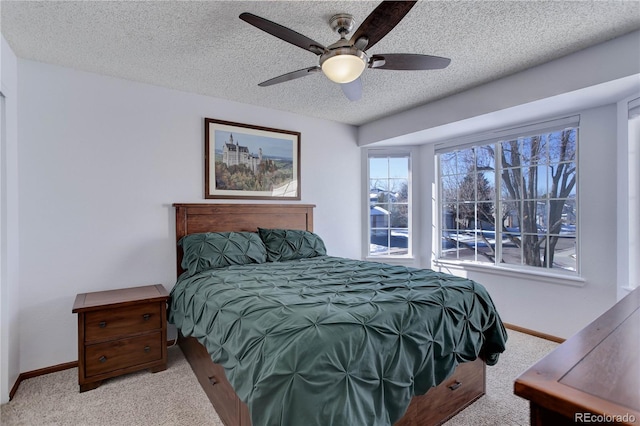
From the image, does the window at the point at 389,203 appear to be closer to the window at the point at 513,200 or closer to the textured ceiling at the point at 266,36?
the window at the point at 513,200

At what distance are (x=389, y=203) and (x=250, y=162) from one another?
2137 millimetres

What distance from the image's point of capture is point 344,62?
1860mm

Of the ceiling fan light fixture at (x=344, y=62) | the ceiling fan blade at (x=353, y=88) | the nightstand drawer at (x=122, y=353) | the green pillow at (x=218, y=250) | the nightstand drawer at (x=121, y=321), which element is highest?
the ceiling fan blade at (x=353, y=88)

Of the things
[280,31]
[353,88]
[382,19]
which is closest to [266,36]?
[280,31]

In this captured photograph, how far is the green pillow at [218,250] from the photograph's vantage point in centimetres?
283

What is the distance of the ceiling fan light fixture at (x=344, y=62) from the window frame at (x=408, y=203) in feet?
9.21

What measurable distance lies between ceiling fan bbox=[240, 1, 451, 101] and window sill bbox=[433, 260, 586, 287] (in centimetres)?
250

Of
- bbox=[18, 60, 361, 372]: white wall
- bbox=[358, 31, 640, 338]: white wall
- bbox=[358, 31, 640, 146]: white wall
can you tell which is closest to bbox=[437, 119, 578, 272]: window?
bbox=[358, 31, 640, 338]: white wall

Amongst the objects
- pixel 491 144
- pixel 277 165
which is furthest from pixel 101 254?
pixel 491 144

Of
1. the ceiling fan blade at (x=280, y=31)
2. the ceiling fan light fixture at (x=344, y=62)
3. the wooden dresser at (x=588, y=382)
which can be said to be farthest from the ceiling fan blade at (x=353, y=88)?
the wooden dresser at (x=588, y=382)

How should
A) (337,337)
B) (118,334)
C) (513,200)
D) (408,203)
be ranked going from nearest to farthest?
(337,337), (118,334), (513,200), (408,203)

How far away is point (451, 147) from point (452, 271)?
5.36 feet

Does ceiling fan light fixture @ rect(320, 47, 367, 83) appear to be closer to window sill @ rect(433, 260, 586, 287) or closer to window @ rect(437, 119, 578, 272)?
window @ rect(437, 119, 578, 272)

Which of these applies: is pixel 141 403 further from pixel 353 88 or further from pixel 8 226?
pixel 353 88
